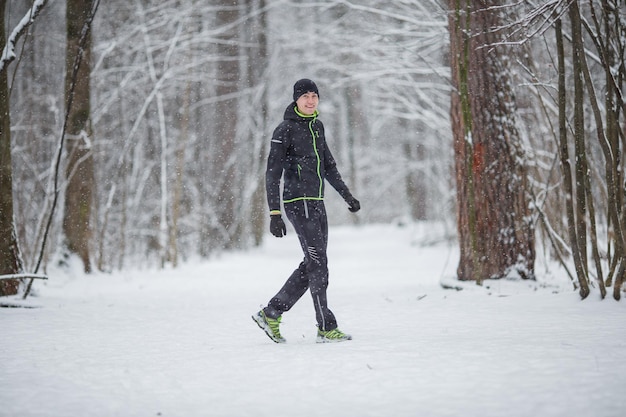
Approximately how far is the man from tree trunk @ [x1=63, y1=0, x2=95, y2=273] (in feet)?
18.5

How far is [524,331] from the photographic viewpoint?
3.79 m

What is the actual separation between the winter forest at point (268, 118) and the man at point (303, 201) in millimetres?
1517

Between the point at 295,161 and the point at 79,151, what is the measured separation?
6.06 metres

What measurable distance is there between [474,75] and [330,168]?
2.75m

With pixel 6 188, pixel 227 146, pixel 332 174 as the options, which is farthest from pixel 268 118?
pixel 332 174

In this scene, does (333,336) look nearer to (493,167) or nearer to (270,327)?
(270,327)

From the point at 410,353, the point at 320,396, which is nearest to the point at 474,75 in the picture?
the point at 410,353

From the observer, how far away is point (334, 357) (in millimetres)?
3301

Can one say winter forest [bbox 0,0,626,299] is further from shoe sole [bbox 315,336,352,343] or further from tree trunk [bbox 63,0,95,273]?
shoe sole [bbox 315,336,352,343]

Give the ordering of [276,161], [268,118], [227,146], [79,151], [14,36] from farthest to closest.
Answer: [268,118] → [227,146] → [79,151] → [14,36] → [276,161]

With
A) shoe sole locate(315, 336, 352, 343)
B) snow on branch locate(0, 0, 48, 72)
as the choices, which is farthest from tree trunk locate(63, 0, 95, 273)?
shoe sole locate(315, 336, 352, 343)

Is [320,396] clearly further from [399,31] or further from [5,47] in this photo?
[399,31]

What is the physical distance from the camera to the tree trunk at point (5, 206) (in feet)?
18.9

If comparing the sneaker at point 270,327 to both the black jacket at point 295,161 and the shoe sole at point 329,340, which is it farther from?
the black jacket at point 295,161
